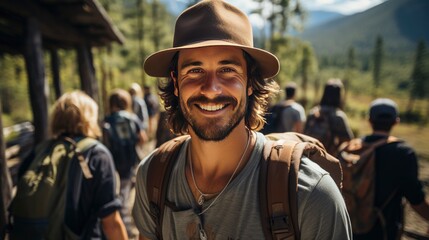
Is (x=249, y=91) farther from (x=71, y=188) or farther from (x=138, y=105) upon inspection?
(x=138, y=105)

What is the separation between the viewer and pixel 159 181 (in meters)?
1.65

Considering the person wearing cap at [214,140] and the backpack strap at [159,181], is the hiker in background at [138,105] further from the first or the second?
the backpack strap at [159,181]

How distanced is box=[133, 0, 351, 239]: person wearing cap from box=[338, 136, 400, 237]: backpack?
1420 millimetres

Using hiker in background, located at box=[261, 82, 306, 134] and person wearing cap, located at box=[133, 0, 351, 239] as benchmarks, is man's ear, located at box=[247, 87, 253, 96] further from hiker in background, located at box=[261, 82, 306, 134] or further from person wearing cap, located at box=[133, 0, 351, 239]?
hiker in background, located at box=[261, 82, 306, 134]

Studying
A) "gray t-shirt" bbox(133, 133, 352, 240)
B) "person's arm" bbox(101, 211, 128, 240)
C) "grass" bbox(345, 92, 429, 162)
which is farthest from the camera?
"grass" bbox(345, 92, 429, 162)

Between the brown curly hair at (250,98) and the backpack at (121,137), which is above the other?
the brown curly hair at (250,98)

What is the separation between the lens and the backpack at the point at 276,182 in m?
1.29

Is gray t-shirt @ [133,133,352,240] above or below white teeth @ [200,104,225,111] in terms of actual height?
below

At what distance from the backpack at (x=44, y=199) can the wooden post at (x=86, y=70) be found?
487 centimetres

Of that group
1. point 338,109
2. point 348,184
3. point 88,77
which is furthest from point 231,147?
point 88,77

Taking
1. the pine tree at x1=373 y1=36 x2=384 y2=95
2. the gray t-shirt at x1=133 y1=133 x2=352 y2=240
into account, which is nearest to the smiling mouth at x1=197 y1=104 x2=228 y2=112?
the gray t-shirt at x1=133 y1=133 x2=352 y2=240

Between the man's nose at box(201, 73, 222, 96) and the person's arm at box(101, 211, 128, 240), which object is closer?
the man's nose at box(201, 73, 222, 96)

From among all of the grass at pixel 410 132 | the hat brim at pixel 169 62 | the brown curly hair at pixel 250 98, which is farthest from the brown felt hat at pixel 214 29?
the grass at pixel 410 132

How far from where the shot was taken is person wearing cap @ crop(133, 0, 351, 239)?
1.43 meters
